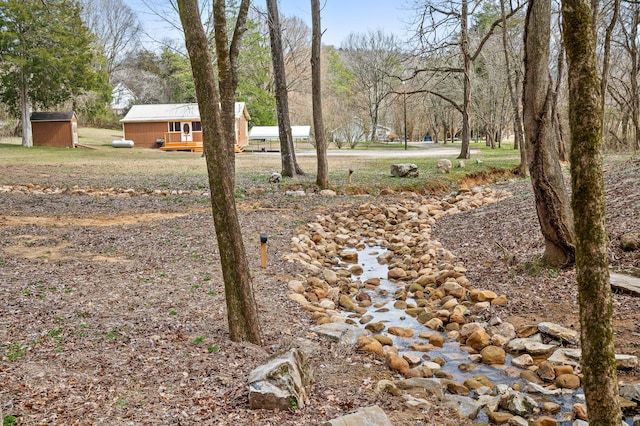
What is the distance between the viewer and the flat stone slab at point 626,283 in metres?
6.01

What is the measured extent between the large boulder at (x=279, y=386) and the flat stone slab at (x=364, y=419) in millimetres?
436

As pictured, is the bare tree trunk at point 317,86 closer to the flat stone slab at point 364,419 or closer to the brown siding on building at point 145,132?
the flat stone slab at point 364,419

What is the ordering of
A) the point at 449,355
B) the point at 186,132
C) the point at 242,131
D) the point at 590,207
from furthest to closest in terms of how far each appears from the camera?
the point at 242,131, the point at 186,132, the point at 449,355, the point at 590,207

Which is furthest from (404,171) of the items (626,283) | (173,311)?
(173,311)

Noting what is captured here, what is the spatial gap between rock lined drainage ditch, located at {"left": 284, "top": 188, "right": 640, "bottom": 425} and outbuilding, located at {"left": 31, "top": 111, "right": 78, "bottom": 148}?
96.7 ft

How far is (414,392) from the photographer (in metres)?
4.54

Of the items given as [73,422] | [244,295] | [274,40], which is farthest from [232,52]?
[274,40]

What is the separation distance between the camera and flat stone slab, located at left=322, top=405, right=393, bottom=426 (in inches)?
137

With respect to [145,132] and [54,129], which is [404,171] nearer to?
[54,129]

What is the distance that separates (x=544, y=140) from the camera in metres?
7.12

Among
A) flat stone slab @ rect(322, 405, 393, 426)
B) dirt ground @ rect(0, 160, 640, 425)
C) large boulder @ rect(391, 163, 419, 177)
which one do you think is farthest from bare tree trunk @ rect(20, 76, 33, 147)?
flat stone slab @ rect(322, 405, 393, 426)

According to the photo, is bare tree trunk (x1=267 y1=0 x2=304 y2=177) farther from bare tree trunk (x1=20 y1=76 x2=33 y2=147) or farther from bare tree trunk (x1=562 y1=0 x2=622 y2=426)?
bare tree trunk (x1=20 y1=76 x2=33 y2=147)

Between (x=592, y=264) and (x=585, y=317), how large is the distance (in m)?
0.27

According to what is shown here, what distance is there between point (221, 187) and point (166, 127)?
3782 centimetres
